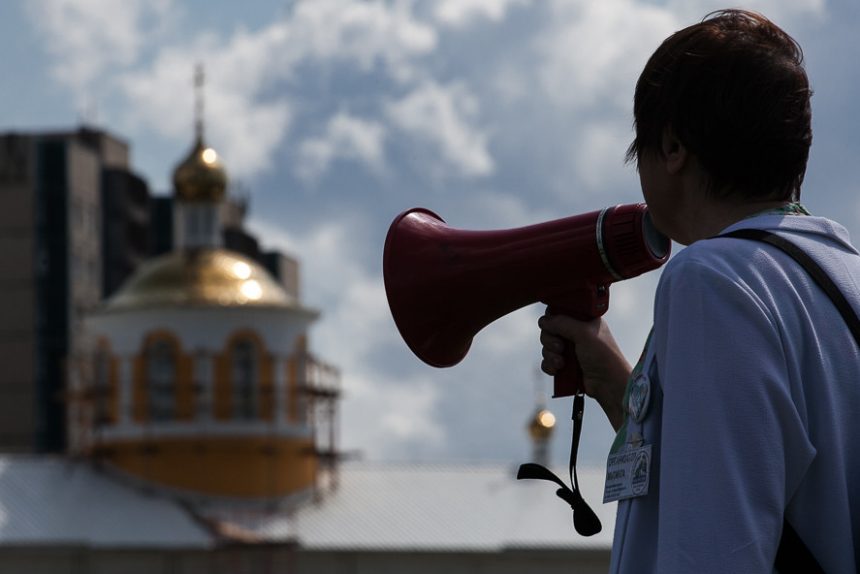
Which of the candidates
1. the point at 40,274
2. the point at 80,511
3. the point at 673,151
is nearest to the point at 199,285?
the point at 80,511

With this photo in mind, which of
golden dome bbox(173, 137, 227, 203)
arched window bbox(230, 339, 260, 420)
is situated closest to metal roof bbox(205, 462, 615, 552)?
arched window bbox(230, 339, 260, 420)

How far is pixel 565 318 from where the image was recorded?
129 inches

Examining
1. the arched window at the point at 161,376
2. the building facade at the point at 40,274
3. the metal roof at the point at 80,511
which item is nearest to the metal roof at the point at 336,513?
the metal roof at the point at 80,511

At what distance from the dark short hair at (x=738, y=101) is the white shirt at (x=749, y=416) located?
0.09m

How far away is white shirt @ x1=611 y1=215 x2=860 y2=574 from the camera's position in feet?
8.57

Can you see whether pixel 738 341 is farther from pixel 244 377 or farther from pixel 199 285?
pixel 244 377

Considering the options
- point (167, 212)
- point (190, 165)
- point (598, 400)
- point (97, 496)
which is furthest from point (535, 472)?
point (167, 212)

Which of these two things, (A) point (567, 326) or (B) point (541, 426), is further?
(B) point (541, 426)

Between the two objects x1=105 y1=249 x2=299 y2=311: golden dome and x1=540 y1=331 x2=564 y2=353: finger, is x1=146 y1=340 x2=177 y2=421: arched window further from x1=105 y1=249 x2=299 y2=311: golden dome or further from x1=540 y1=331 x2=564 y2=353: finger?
x1=540 y1=331 x2=564 y2=353: finger

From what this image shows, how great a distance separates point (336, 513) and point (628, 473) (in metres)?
37.1

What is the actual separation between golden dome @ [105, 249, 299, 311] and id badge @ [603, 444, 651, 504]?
35.8 meters

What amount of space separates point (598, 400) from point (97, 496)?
35.3 metres

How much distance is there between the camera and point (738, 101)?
9.13 ft

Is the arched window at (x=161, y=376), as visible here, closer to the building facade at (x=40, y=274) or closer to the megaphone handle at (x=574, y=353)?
the building facade at (x=40, y=274)
